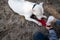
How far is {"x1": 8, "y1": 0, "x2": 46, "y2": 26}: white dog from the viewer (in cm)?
271

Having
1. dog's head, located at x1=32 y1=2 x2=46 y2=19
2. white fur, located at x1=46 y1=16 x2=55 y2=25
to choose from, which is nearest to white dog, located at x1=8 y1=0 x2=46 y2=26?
dog's head, located at x1=32 y1=2 x2=46 y2=19

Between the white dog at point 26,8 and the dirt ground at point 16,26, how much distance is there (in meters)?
0.07

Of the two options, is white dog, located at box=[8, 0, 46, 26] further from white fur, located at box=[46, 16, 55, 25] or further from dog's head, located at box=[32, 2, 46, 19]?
white fur, located at box=[46, 16, 55, 25]

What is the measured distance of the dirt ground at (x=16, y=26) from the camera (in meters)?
2.44

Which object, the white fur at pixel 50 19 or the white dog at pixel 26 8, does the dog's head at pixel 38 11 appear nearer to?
the white dog at pixel 26 8

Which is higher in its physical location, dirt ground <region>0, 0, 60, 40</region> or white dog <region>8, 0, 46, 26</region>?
white dog <region>8, 0, 46, 26</region>

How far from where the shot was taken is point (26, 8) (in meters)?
2.84

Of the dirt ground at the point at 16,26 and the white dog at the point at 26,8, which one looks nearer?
the dirt ground at the point at 16,26

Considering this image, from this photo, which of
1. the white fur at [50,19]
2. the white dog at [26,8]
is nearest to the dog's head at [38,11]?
the white dog at [26,8]

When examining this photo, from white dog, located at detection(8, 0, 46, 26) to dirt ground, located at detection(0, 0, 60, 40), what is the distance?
0.07 meters

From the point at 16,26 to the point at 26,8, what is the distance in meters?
0.39

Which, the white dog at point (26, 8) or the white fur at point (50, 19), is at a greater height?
the white dog at point (26, 8)

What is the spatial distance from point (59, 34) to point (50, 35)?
130 millimetres

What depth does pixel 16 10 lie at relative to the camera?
2.90m
